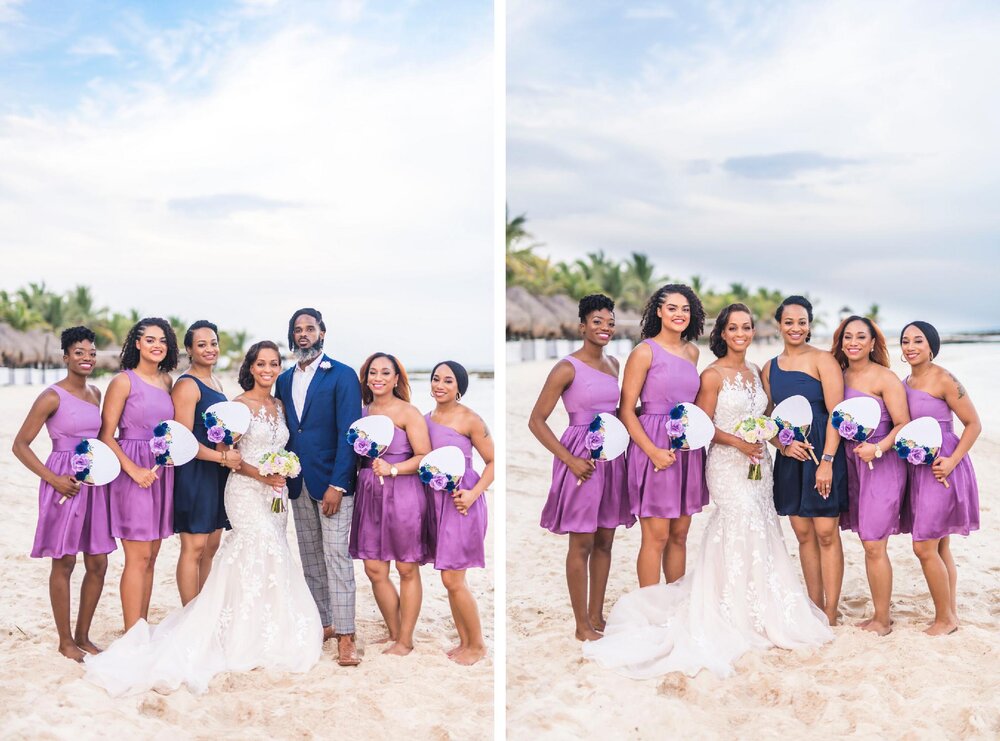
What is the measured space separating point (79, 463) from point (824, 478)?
3.48m

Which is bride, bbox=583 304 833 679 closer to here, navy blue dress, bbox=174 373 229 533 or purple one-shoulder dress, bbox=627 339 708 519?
purple one-shoulder dress, bbox=627 339 708 519

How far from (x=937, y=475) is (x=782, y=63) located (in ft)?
18.2

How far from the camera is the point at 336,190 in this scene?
885cm

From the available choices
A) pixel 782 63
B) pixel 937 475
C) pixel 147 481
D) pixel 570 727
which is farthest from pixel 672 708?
pixel 782 63

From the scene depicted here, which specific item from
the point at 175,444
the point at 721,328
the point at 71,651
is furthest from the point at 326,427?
the point at 721,328

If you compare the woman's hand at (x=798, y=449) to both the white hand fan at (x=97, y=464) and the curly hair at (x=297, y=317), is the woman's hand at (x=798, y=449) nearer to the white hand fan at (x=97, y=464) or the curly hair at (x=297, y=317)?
the curly hair at (x=297, y=317)

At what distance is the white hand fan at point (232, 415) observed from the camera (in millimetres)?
4594

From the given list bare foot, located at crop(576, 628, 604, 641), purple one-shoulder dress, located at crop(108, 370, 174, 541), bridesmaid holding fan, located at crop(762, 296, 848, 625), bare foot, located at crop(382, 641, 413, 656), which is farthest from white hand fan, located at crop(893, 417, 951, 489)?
purple one-shoulder dress, located at crop(108, 370, 174, 541)

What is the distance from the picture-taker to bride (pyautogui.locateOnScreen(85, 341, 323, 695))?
4.60 metres

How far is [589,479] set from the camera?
16.1 ft

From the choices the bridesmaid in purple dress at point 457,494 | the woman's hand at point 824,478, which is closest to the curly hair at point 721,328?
the woman's hand at point 824,478

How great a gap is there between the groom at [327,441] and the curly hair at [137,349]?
53 centimetres

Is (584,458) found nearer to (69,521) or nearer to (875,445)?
(875,445)

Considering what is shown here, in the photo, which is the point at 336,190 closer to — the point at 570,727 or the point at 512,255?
the point at 512,255
